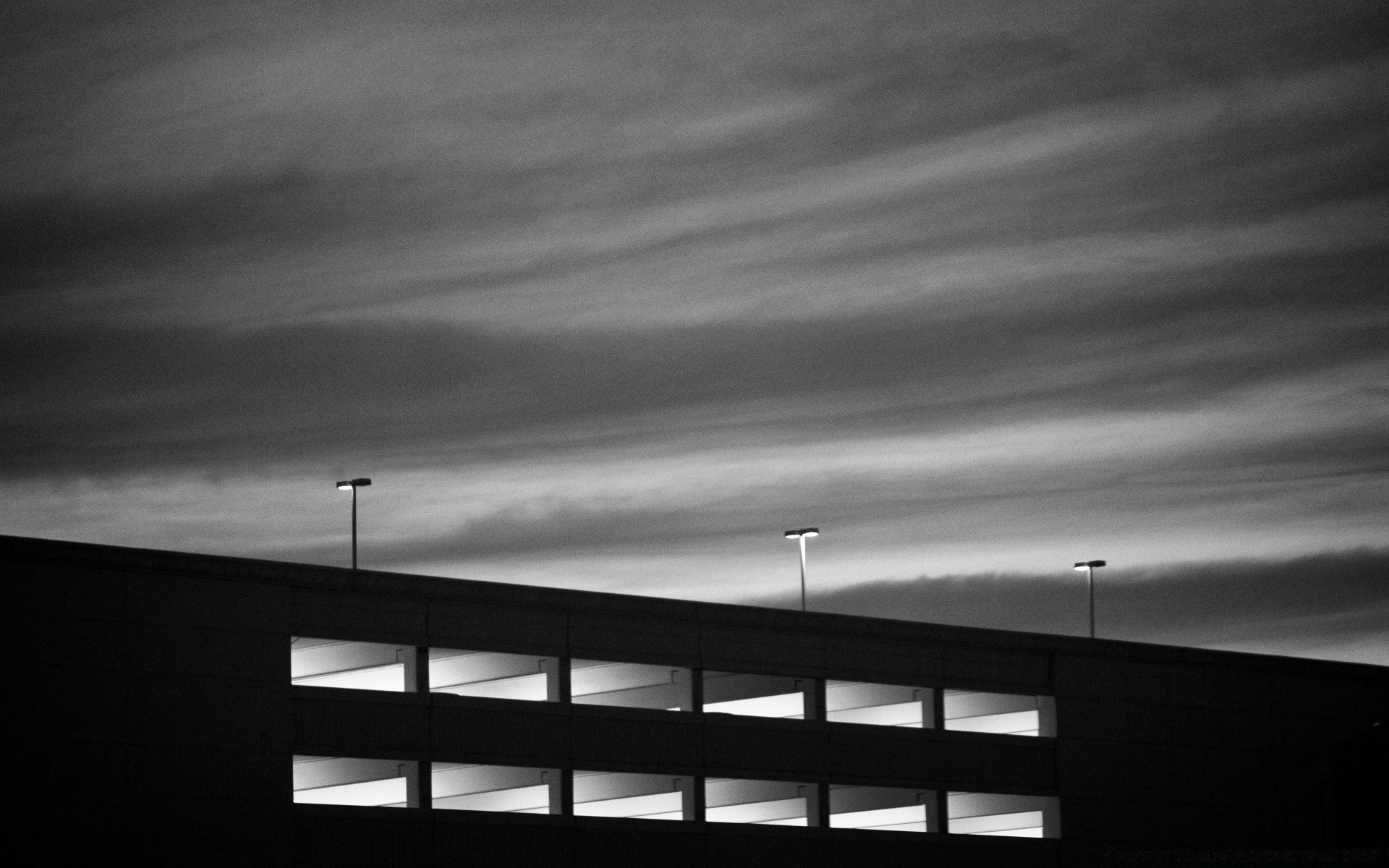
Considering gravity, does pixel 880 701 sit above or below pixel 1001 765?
above

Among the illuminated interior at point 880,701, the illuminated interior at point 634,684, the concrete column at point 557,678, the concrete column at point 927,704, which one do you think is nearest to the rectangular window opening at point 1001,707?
the illuminated interior at point 880,701

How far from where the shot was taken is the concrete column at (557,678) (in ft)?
181

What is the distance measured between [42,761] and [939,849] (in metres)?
27.1

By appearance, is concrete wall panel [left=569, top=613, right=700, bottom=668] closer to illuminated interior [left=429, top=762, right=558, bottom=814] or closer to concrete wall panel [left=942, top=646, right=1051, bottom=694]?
illuminated interior [left=429, top=762, right=558, bottom=814]

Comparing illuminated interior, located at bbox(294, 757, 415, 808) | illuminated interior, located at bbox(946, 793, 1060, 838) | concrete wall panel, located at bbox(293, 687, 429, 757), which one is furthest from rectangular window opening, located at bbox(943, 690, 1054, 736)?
concrete wall panel, located at bbox(293, 687, 429, 757)

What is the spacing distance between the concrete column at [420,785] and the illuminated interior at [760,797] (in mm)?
8574

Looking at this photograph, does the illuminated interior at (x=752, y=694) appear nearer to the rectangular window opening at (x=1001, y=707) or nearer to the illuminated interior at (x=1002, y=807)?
the rectangular window opening at (x=1001, y=707)

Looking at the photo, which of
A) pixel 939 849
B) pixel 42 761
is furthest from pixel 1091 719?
pixel 42 761

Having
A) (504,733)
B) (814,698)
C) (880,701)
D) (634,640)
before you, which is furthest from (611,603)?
(880,701)

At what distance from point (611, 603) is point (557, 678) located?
99.0 inches

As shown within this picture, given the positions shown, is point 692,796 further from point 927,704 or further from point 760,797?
point 927,704

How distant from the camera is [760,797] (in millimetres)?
60938

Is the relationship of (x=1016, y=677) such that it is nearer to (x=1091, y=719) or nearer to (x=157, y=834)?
(x=1091, y=719)

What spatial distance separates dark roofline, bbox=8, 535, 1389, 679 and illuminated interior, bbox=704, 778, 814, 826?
4661 millimetres
